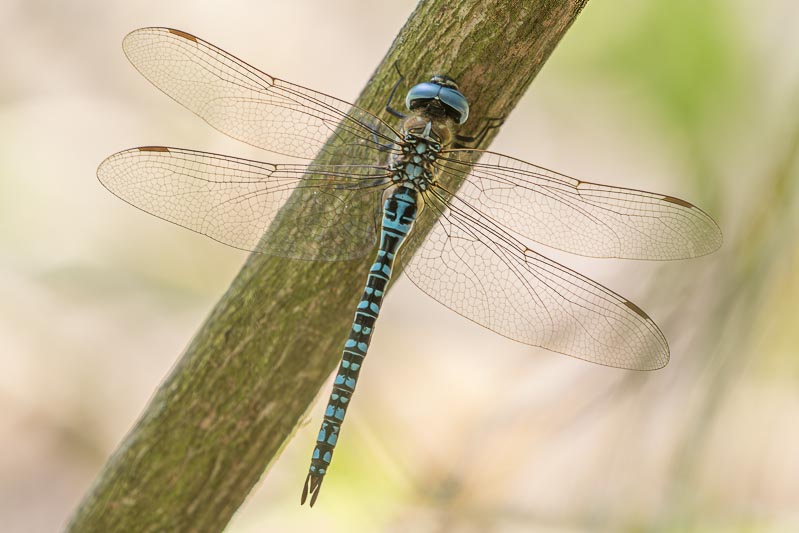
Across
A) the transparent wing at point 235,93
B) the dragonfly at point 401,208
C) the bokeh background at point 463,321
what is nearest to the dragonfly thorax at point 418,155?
the dragonfly at point 401,208

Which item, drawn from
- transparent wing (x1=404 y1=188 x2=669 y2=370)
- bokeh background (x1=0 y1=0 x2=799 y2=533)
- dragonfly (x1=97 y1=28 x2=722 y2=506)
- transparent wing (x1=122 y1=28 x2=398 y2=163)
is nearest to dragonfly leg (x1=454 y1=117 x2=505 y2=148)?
dragonfly (x1=97 y1=28 x2=722 y2=506)

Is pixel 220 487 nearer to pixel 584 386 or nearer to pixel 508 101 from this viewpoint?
pixel 508 101

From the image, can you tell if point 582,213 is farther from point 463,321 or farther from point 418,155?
point 463,321

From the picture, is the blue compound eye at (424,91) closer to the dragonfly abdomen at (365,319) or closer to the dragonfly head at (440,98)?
the dragonfly head at (440,98)

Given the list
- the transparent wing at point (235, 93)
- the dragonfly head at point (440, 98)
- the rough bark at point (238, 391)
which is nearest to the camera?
the dragonfly head at point (440, 98)

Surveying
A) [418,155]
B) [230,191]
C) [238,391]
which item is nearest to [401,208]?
[418,155]

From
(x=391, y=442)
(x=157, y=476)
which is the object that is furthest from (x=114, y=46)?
(x=157, y=476)
